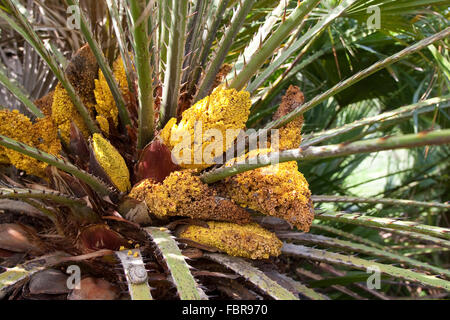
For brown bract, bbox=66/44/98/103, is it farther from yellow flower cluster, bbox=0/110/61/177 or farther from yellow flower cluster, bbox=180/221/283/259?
yellow flower cluster, bbox=180/221/283/259

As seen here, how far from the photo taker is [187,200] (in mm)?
1052

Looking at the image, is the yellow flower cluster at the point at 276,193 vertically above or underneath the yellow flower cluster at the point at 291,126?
underneath

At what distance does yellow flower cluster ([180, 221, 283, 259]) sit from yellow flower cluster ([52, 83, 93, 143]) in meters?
0.48

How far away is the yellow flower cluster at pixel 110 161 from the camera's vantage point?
1.09m

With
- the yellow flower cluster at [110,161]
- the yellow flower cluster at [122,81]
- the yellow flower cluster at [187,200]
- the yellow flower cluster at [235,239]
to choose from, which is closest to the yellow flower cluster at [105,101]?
the yellow flower cluster at [122,81]

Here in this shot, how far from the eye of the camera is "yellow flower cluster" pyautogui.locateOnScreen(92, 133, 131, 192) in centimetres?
109

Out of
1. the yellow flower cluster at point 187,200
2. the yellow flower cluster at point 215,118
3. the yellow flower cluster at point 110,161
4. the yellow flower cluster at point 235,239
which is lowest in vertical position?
the yellow flower cluster at point 235,239

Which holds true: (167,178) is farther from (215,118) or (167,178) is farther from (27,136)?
(27,136)

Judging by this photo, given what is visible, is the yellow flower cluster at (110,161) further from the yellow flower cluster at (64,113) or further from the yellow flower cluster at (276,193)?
the yellow flower cluster at (276,193)

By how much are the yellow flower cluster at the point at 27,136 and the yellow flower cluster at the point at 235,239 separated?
0.47m

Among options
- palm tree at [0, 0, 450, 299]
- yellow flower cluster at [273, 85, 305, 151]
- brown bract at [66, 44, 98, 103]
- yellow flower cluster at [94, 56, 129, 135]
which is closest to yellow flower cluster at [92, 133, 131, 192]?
palm tree at [0, 0, 450, 299]

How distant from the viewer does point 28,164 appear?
1146 mm

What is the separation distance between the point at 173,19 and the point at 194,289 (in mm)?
622

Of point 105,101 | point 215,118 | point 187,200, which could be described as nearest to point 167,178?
point 187,200
